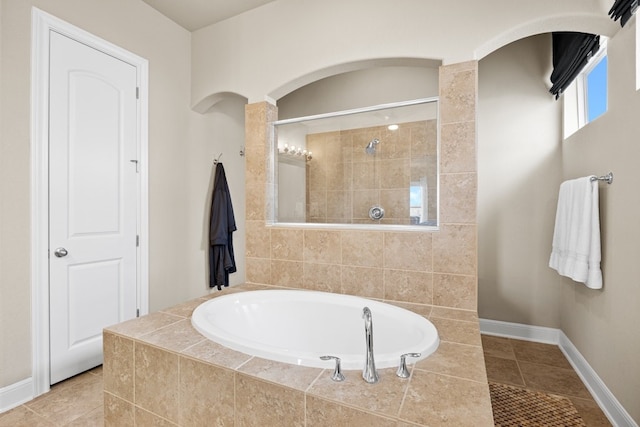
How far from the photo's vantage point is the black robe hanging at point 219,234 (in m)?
3.18

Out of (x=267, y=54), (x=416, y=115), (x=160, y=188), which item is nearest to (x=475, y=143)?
(x=416, y=115)

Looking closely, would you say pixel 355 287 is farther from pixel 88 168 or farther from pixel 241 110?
pixel 241 110

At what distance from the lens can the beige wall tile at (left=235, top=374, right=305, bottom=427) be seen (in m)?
1.07

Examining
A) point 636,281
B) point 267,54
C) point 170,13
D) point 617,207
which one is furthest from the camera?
point 170,13

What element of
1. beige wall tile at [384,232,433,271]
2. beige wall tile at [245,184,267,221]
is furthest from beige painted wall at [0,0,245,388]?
beige wall tile at [384,232,433,271]

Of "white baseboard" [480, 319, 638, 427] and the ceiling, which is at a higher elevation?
the ceiling

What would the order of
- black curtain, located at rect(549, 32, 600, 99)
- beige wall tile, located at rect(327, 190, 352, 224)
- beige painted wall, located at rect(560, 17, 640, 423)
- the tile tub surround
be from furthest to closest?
beige wall tile, located at rect(327, 190, 352, 224)
black curtain, located at rect(549, 32, 600, 99)
beige painted wall, located at rect(560, 17, 640, 423)
the tile tub surround

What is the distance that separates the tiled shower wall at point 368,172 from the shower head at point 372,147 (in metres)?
0.02

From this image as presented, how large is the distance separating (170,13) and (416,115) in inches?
89.3

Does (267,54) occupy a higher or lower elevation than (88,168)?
higher

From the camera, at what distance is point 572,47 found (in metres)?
2.24

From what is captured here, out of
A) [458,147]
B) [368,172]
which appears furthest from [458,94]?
[368,172]

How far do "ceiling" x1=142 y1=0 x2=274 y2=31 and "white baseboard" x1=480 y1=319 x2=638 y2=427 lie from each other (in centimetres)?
346

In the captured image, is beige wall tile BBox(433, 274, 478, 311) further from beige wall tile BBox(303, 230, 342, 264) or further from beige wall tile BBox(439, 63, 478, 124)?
beige wall tile BBox(439, 63, 478, 124)
